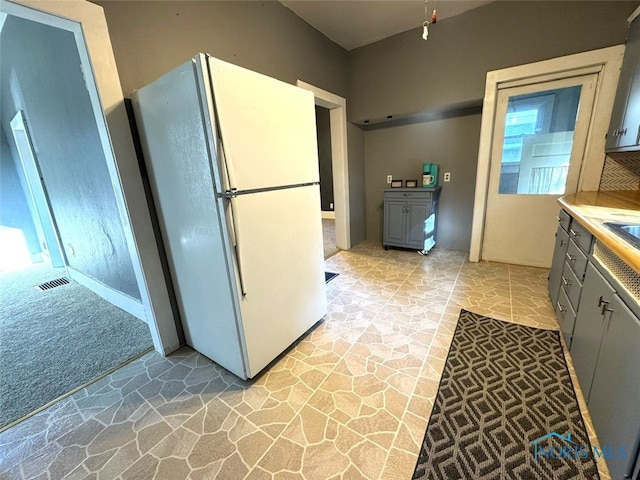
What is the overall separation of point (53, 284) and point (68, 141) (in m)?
2.03

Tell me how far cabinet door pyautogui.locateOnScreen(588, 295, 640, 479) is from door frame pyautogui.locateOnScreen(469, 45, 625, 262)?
2.29m

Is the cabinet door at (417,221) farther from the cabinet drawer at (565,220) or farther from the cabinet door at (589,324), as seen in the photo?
the cabinet door at (589,324)

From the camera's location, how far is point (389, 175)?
161 inches

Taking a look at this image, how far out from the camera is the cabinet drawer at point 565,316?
1.62 metres

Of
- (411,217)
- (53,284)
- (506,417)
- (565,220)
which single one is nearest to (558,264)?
(565,220)

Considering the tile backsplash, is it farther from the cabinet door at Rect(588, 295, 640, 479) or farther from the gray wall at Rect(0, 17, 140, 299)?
the gray wall at Rect(0, 17, 140, 299)

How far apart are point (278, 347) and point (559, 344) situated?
76.9 inches

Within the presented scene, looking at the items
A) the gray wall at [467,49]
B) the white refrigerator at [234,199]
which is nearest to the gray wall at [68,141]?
the white refrigerator at [234,199]

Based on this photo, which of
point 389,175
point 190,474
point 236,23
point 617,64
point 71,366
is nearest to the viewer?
point 190,474

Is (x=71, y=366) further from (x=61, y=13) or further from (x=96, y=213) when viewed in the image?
(x=61, y=13)

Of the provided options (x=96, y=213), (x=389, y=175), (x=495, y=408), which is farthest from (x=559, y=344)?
Answer: (x=96, y=213)

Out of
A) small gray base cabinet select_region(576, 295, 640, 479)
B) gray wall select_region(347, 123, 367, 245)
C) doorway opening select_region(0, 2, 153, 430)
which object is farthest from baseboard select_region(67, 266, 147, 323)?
small gray base cabinet select_region(576, 295, 640, 479)

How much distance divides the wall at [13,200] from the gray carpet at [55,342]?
66.5 inches

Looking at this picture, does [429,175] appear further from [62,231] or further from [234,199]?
[62,231]
